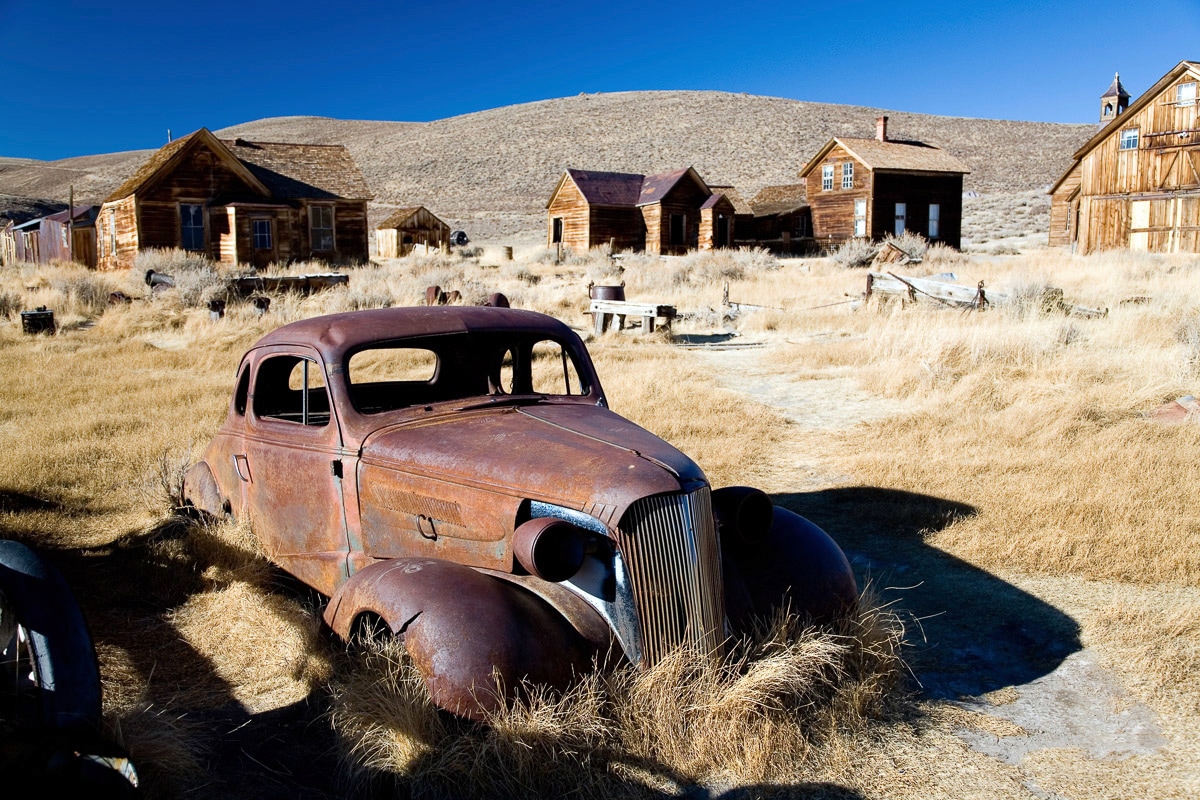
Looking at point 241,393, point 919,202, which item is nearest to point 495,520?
point 241,393

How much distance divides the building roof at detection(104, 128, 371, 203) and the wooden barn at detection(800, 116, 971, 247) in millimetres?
20304

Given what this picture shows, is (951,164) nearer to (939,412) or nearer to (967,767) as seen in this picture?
(939,412)

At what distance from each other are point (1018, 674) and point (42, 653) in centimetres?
403

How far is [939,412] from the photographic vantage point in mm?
9195

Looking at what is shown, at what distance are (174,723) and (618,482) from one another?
192 cm

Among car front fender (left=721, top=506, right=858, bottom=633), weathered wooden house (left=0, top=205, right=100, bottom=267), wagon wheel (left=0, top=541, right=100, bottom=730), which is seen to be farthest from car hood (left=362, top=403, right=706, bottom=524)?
weathered wooden house (left=0, top=205, right=100, bottom=267)

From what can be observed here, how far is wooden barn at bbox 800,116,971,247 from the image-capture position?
37.8 metres

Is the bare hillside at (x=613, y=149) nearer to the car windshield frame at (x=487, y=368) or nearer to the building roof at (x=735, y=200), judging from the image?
the building roof at (x=735, y=200)

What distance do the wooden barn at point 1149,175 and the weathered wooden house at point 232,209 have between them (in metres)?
25.7

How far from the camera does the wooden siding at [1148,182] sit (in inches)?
1105

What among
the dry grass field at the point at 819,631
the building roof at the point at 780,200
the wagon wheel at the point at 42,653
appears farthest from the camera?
the building roof at the point at 780,200

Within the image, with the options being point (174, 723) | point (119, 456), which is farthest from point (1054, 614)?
point (119, 456)

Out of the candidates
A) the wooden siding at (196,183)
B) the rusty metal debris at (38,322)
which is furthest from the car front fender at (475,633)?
the wooden siding at (196,183)

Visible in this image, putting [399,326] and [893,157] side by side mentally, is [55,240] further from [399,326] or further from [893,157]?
[399,326]
